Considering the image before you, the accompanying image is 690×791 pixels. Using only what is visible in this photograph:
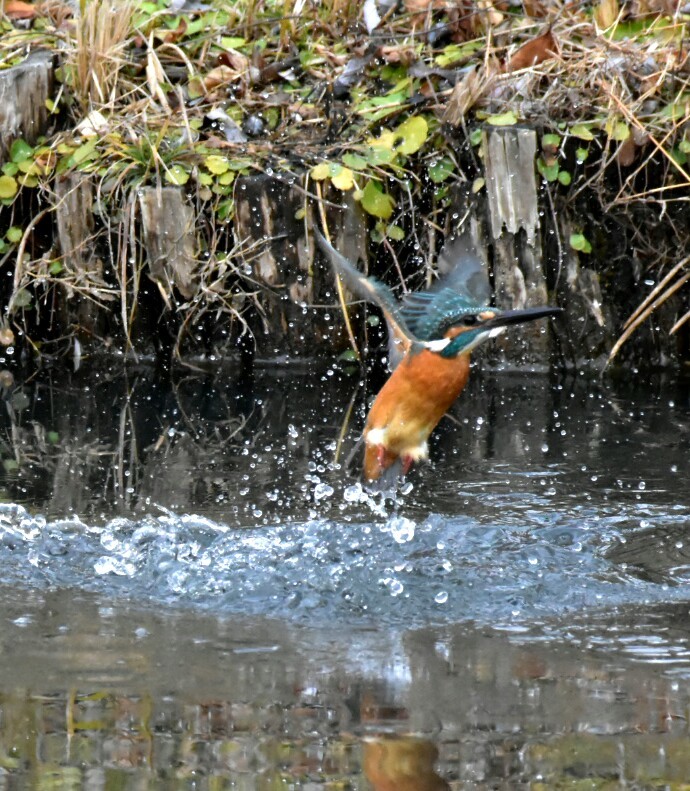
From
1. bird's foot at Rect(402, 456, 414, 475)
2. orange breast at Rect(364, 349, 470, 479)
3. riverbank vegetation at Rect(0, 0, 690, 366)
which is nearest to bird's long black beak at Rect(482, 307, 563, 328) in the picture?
orange breast at Rect(364, 349, 470, 479)

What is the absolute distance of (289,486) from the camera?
184 inches

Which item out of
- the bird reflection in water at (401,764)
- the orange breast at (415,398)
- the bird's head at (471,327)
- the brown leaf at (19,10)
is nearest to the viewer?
the bird reflection in water at (401,764)

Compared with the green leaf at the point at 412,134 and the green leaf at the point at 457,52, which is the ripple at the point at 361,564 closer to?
the green leaf at the point at 412,134

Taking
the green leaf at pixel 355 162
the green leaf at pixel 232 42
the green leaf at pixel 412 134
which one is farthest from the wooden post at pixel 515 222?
the green leaf at pixel 232 42

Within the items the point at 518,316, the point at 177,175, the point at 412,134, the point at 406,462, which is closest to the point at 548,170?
the point at 412,134

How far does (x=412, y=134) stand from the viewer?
611cm

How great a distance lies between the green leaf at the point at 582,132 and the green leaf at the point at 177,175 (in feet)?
6.08

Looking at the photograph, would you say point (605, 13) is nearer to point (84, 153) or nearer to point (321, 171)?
point (321, 171)

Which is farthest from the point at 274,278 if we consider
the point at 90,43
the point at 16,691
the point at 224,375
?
the point at 16,691

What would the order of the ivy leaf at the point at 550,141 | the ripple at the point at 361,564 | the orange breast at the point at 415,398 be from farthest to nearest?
the ivy leaf at the point at 550,141
the orange breast at the point at 415,398
the ripple at the point at 361,564

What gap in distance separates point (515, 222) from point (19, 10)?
10.1 feet

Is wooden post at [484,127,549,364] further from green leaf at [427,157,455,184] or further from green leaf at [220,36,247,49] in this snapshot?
green leaf at [220,36,247,49]

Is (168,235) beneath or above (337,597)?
above

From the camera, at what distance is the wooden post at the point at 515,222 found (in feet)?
19.6
